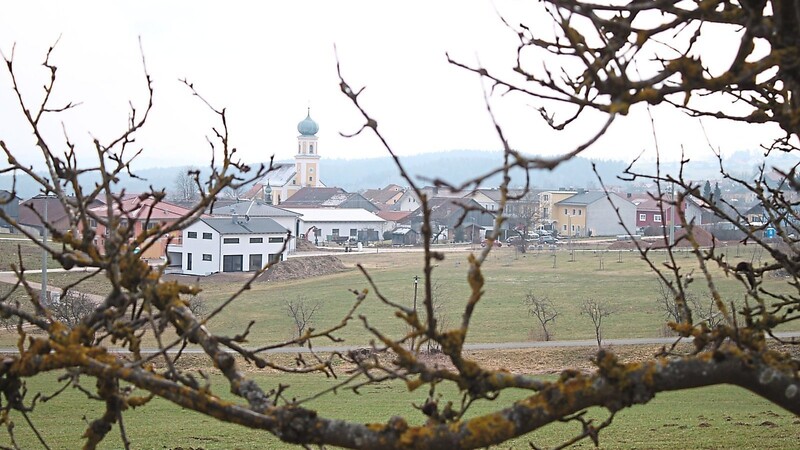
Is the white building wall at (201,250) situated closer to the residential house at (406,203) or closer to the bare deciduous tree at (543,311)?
the bare deciduous tree at (543,311)

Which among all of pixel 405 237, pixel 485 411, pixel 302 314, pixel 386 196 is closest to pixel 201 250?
pixel 302 314

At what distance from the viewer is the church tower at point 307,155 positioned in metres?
132

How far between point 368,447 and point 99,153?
6.77 feet

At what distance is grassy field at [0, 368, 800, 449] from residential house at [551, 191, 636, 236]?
68.8m

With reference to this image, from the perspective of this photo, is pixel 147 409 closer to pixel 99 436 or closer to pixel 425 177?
pixel 99 436

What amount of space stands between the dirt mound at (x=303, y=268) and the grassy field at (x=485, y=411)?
99.0ft

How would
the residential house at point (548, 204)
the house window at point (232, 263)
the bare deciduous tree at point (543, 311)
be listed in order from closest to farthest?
the bare deciduous tree at point (543, 311) → the house window at point (232, 263) → the residential house at point (548, 204)

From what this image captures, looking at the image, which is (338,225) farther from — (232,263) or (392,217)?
(232,263)

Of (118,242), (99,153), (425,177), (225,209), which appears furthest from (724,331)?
(225,209)

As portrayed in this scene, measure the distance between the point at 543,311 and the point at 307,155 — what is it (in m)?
105

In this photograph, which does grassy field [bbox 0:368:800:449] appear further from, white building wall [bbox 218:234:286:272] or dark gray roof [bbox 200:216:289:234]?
dark gray roof [bbox 200:216:289:234]

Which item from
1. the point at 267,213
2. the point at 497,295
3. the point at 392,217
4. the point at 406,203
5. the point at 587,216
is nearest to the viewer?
the point at 497,295

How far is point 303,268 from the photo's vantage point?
53.7 meters

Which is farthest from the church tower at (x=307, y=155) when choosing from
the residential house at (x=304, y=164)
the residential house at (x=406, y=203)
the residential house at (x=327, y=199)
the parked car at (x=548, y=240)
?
the parked car at (x=548, y=240)
